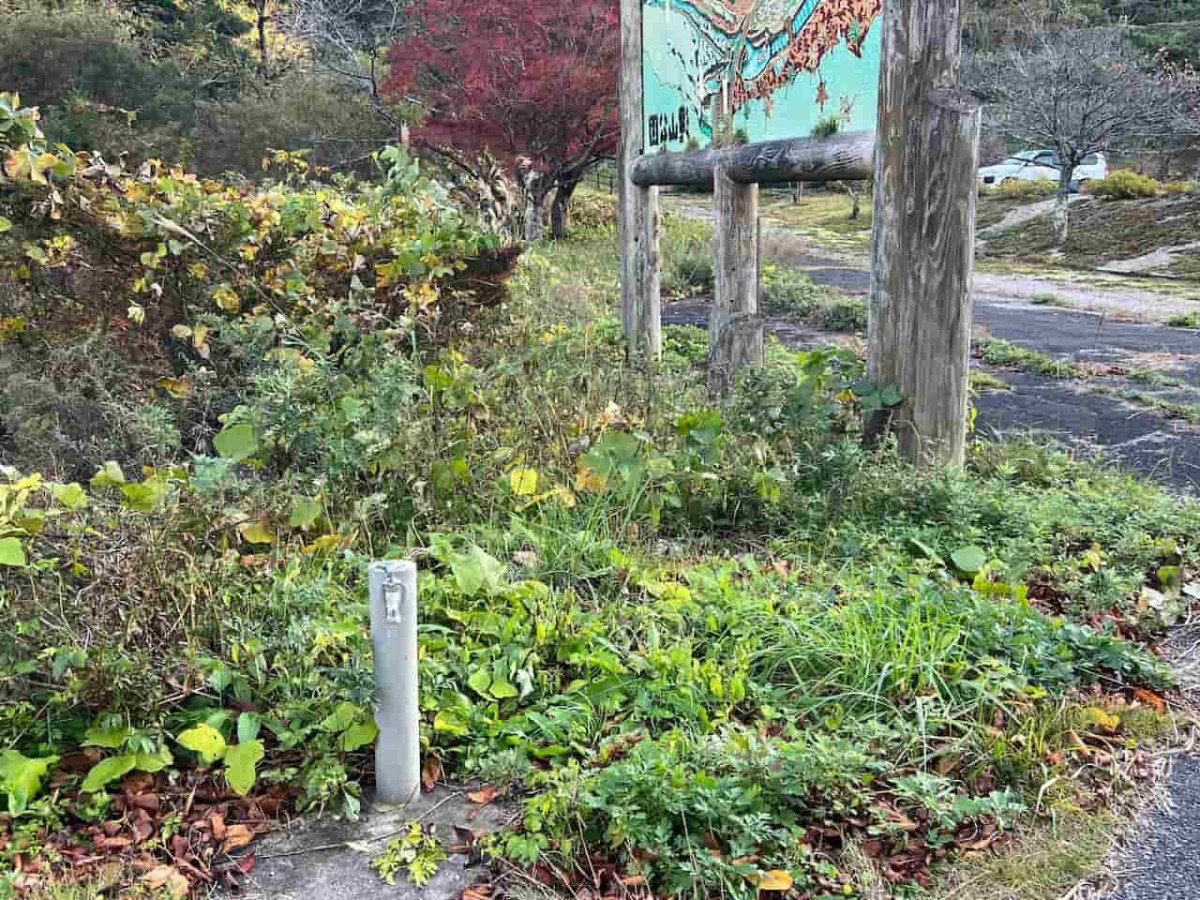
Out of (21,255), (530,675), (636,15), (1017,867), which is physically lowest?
(1017,867)

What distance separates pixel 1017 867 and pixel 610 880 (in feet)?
2.96

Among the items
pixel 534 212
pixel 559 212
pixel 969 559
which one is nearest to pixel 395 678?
pixel 969 559

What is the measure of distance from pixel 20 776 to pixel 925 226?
12.2 feet

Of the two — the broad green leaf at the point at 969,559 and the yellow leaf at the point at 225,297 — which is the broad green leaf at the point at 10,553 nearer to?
the yellow leaf at the point at 225,297

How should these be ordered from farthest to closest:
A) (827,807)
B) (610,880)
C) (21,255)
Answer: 1. (21,255)
2. (827,807)
3. (610,880)

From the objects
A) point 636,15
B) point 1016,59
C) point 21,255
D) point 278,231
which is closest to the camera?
point 21,255

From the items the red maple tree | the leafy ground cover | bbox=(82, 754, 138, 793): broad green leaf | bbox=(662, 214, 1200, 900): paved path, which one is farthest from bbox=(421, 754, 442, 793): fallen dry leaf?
the red maple tree

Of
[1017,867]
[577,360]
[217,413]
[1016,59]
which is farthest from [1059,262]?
[1017,867]

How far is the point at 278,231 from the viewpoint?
532cm

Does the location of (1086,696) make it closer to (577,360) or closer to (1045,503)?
(1045,503)

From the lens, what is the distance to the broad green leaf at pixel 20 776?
96.7 inches

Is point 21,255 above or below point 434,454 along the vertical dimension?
above

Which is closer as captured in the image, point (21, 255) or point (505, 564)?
point (505, 564)

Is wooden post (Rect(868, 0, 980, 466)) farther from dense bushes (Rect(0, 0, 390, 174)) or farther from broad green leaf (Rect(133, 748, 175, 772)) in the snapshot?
dense bushes (Rect(0, 0, 390, 174))
